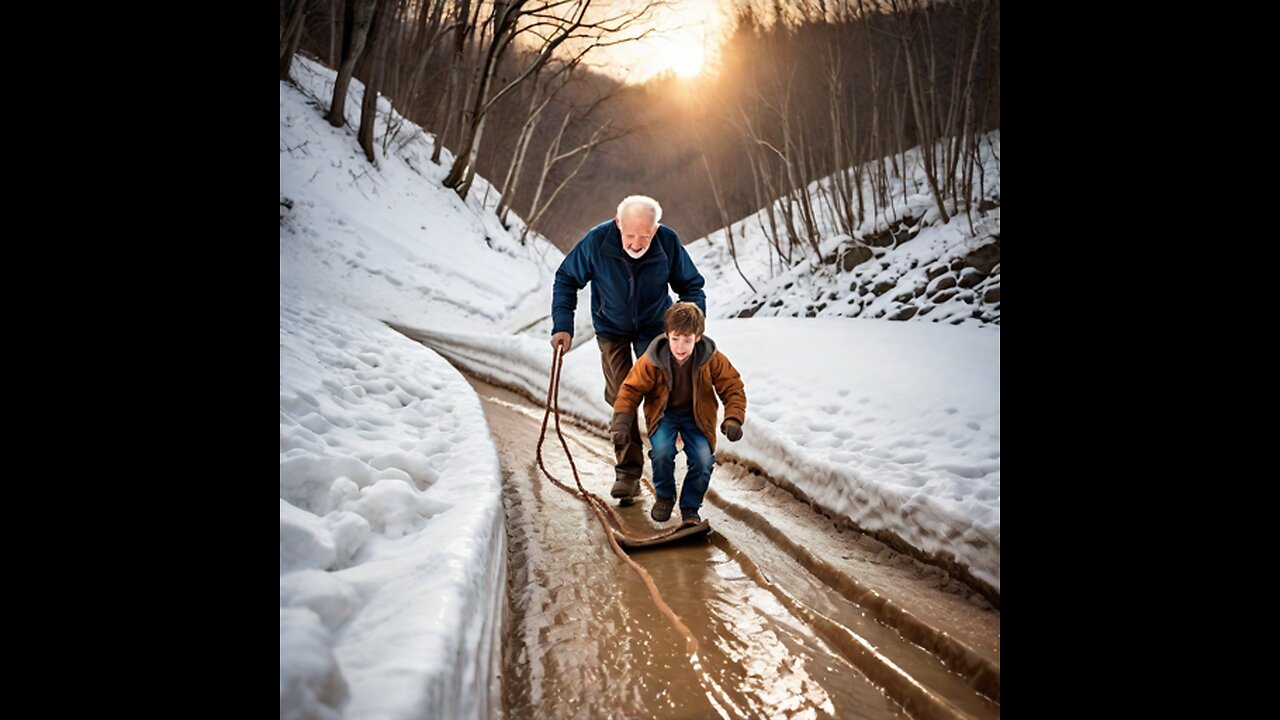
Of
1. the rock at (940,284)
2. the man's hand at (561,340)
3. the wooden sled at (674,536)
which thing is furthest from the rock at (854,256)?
the wooden sled at (674,536)

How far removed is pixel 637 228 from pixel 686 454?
1.19 meters

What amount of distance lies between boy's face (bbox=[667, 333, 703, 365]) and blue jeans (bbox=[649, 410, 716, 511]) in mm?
303

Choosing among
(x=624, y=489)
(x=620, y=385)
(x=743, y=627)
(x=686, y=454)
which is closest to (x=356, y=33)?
(x=620, y=385)

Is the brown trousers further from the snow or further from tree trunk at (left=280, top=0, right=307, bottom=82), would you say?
tree trunk at (left=280, top=0, right=307, bottom=82)

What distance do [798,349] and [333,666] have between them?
490 cm

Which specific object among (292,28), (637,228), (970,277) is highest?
(292,28)

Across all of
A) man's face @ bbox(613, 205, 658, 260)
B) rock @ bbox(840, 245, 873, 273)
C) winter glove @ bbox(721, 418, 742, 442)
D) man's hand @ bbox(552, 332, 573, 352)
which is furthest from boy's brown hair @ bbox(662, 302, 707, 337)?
rock @ bbox(840, 245, 873, 273)

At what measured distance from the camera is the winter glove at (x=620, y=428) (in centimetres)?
311

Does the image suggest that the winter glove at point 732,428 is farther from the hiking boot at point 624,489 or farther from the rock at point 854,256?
the rock at point 854,256

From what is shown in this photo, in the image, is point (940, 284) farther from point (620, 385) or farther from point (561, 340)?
point (561, 340)

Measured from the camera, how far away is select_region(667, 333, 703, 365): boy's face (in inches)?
117

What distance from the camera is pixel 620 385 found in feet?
12.4
